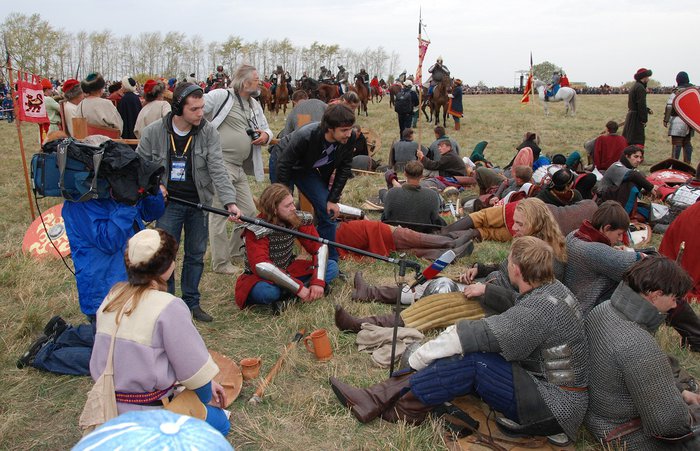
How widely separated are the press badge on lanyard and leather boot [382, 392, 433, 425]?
222 cm

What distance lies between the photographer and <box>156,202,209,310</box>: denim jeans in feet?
13.4

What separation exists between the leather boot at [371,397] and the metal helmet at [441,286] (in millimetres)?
1437

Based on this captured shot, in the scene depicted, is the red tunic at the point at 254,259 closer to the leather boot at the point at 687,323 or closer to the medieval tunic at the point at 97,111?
the leather boot at the point at 687,323

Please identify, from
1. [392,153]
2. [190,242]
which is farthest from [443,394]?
[392,153]

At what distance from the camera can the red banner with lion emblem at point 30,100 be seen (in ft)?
21.8

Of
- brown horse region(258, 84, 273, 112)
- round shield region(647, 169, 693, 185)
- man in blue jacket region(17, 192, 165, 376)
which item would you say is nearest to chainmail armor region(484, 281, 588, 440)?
man in blue jacket region(17, 192, 165, 376)

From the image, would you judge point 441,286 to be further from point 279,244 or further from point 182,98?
point 182,98

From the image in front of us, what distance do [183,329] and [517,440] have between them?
177cm

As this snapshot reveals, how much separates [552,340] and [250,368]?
5.79ft

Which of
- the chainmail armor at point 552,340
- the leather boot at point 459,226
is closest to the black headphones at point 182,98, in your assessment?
the chainmail armor at point 552,340

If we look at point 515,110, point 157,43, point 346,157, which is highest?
point 157,43

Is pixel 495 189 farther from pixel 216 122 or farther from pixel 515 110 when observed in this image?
pixel 515 110

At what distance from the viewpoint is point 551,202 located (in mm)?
5766

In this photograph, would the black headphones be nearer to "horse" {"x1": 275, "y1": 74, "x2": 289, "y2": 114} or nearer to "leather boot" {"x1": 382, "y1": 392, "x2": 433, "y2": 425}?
"leather boot" {"x1": 382, "y1": 392, "x2": 433, "y2": 425}
